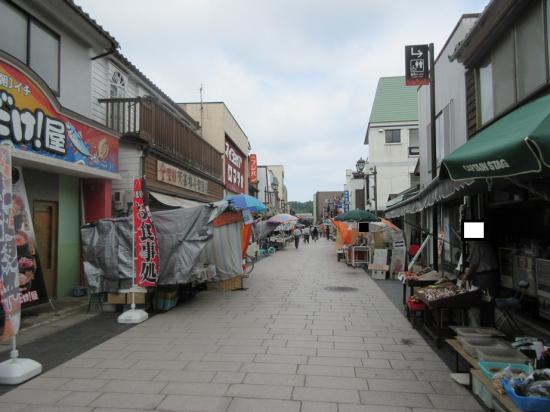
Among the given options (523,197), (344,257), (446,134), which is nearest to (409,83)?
(446,134)

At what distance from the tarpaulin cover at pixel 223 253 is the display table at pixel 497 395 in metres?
8.03

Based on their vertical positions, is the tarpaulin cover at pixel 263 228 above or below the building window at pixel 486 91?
below

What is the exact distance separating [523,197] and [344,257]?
643 inches

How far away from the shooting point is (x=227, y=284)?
41.2 feet

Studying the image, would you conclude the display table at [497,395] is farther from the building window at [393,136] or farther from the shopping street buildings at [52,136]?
the building window at [393,136]

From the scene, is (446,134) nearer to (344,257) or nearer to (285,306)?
(285,306)

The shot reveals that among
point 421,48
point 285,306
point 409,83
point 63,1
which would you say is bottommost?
point 285,306

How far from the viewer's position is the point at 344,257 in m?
23.2

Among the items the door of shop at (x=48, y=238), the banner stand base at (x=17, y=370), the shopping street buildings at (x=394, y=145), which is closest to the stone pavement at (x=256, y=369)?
the banner stand base at (x=17, y=370)

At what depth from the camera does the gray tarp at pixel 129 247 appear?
9.26m

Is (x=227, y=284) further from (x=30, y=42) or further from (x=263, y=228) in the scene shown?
(x=263, y=228)

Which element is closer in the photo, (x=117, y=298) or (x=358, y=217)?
(x=117, y=298)

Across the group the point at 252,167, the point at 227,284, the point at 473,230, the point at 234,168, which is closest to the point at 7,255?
the point at 473,230

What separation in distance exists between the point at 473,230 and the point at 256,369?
402cm
